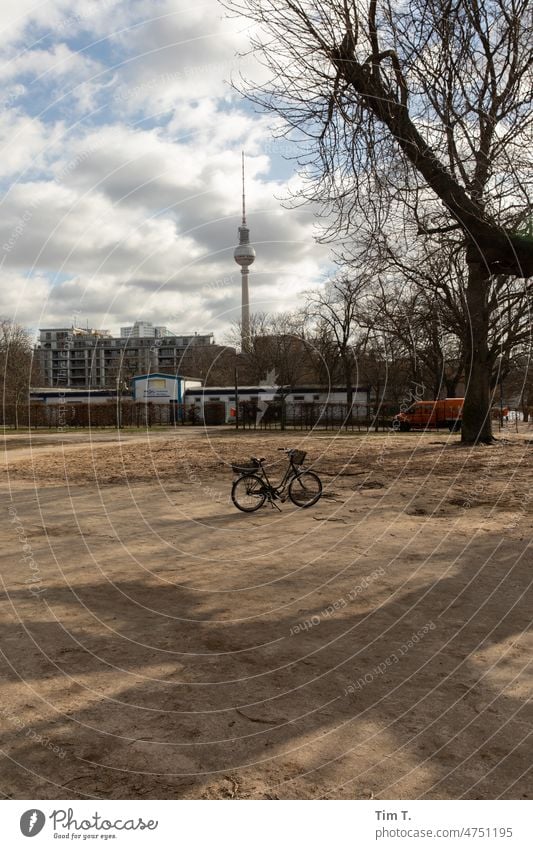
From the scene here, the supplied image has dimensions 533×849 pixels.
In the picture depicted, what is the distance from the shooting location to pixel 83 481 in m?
15.3

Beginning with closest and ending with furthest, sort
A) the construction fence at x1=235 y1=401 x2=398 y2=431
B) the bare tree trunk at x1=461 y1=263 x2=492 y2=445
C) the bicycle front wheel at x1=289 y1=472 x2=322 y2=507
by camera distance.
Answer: the bicycle front wheel at x1=289 y1=472 x2=322 y2=507
the bare tree trunk at x1=461 y1=263 x2=492 y2=445
the construction fence at x1=235 y1=401 x2=398 y2=431

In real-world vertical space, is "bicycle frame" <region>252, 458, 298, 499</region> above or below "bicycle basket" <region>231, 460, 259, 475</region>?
below

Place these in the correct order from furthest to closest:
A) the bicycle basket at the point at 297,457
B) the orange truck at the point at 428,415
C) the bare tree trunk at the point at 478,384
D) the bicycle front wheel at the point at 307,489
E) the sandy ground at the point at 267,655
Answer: the orange truck at the point at 428,415 < the bare tree trunk at the point at 478,384 < the bicycle front wheel at the point at 307,489 < the bicycle basket at the point at 297,457 < the sandy ground at the point at 267,655

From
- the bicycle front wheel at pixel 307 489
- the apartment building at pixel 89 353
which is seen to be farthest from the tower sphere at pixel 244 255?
the bicycle front wheel at pixel 307 489

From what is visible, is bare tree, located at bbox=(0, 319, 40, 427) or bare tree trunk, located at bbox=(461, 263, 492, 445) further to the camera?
bare tree, located at bbox=(0, 319, 40, 427)

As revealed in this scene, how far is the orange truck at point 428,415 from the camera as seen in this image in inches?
1554

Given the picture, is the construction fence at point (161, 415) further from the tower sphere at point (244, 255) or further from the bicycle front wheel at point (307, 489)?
the tower sphere at point (244, 255)

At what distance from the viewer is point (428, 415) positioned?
39719 millimetres

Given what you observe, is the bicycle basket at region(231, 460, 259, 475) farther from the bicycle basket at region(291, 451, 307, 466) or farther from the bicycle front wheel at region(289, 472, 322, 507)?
the bicycle front wheel at region(289, 472, 322, 507)

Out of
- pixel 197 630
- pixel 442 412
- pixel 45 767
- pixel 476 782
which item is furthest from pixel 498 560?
pixel 442 412

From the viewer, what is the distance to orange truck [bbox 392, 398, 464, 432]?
129ft

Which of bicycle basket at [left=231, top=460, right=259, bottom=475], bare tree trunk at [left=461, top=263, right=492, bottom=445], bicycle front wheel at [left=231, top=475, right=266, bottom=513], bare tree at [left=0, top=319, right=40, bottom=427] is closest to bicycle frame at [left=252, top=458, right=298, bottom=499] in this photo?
bicycle front wheel at [left=231, top=475, right=266, bottom=513]

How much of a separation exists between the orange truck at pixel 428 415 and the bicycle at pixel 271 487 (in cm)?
2848

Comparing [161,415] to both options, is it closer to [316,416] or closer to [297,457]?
[316,416]
